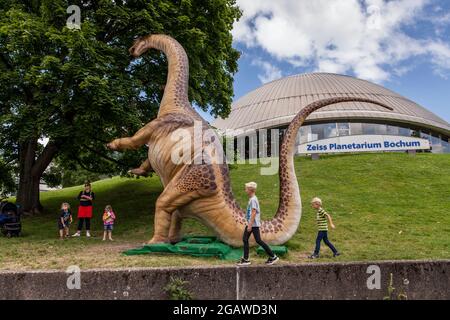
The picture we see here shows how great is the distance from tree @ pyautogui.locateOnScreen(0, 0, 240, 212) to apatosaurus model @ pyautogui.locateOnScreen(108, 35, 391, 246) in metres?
2.64

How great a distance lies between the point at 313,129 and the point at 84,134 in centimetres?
2598

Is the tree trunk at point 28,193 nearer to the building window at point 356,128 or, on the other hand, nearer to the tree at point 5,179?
the tree at point 5,179

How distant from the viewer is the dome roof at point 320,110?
3400 cm

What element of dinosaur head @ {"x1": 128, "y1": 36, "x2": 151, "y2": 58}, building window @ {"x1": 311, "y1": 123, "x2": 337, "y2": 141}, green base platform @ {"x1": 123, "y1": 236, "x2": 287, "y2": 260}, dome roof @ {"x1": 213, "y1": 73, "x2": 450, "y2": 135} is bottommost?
green base platform @ {"x1": 123, "y1": 236, "x2": 287, "y2": 260}

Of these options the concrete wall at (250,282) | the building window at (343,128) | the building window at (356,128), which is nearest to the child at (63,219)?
the concrete wall at (250,282)

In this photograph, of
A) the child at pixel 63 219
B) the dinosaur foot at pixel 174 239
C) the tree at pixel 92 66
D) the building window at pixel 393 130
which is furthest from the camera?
the building window at pixel 393 130

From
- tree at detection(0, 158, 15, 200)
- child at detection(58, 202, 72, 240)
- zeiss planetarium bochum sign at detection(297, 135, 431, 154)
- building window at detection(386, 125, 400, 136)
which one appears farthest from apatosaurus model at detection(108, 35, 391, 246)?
building window at detection(386, 125, 400, 136)

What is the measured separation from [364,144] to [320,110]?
23.1 feet

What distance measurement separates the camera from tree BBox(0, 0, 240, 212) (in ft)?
34.8

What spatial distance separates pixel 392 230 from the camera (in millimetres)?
11383

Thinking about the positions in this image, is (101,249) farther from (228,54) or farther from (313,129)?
(313,129)

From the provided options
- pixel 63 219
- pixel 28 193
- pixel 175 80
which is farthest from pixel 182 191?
pixel 28 193

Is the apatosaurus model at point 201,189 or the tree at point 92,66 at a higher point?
the tree at point 92,66

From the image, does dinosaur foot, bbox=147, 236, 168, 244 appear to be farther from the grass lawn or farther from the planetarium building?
the planetarium building
